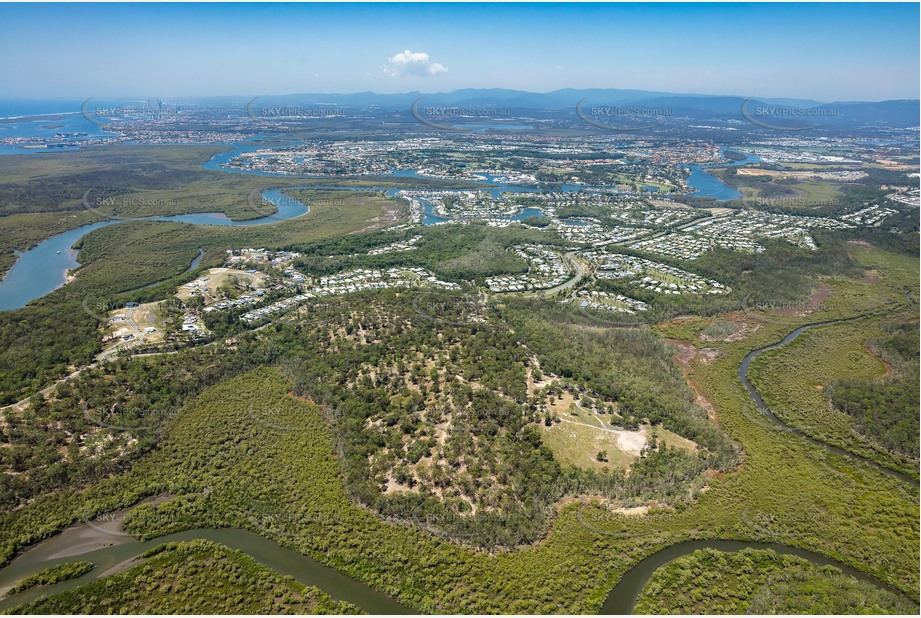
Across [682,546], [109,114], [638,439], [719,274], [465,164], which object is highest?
[109,114]

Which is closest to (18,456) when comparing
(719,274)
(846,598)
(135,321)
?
(135,321)

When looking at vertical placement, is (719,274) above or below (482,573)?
above

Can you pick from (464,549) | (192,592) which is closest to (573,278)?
(464,549)

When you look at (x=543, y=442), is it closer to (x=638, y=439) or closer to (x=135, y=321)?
(x=638, y=439)

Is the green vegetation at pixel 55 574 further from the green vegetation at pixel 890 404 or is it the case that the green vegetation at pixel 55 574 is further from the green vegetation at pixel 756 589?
the green vegetation at pixel 890 404

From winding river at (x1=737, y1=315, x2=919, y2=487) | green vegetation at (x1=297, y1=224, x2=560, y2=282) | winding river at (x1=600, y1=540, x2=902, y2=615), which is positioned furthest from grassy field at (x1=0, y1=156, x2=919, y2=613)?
green vegetation at (x1=297, y1=224, x2=560, y2=282)

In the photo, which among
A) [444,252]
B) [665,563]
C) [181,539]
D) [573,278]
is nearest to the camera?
[665,563]

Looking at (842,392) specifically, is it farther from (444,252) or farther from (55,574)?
(55,574)
